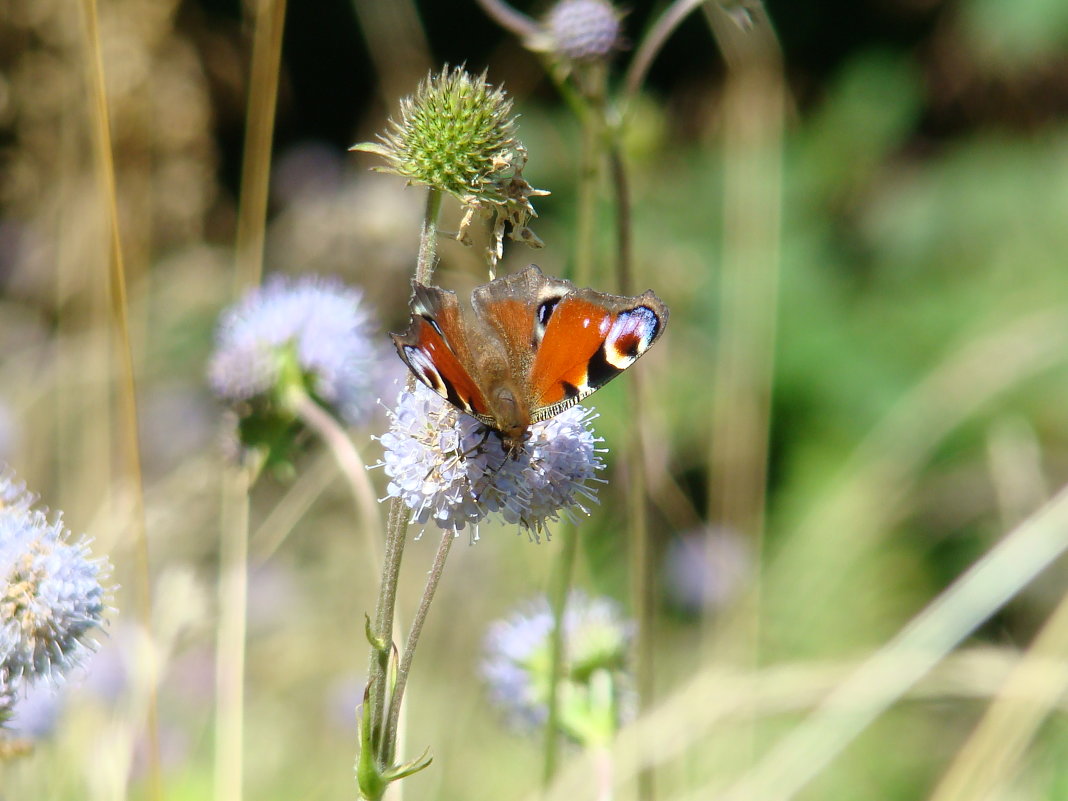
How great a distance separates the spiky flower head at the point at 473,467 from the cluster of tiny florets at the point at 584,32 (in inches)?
30.3

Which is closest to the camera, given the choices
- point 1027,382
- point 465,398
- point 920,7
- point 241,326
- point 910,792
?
point 465,398

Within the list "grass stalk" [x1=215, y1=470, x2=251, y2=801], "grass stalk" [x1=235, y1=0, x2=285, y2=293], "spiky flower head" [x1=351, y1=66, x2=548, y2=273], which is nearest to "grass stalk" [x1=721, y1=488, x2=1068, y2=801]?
"grass stalk" [x1=215, y1=470, x2=251, y2=801]

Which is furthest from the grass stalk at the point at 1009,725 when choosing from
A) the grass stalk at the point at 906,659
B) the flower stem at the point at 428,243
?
the flower stem at the point at 428,243

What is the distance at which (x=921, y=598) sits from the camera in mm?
4074

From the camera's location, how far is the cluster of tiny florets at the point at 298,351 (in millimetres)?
1670

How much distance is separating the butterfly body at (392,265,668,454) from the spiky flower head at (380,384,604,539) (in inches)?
1.0

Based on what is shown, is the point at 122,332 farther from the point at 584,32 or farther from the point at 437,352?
the point at 584,32

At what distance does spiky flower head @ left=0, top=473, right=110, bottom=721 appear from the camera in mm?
1018

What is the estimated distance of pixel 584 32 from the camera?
1.76m

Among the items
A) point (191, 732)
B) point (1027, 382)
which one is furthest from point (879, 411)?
point (191, 732)

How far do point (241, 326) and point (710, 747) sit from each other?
1.80m

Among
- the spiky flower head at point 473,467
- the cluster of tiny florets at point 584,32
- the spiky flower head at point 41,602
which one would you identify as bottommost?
the spiky flower head at point 41,602

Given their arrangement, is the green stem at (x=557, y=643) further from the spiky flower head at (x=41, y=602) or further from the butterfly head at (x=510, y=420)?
the spiky flower head at (x=41, y=602)

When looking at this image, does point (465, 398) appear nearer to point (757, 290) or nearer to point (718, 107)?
point (757, 290)
